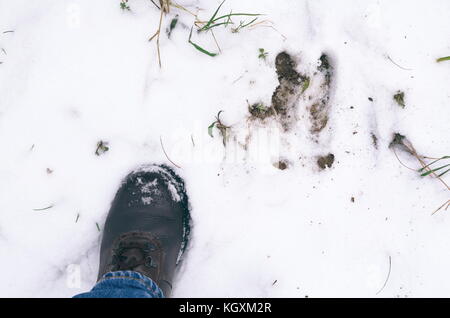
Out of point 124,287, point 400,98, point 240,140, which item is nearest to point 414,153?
point 400,98

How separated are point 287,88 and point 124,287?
99cm

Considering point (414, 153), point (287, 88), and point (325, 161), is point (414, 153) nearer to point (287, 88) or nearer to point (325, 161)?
point (325, 161)

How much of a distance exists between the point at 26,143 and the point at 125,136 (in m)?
0.41

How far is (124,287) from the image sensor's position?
144 cm

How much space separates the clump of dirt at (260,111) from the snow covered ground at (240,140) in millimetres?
33

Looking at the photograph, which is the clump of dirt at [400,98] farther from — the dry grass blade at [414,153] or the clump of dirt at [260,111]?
the clump of dirt at [260,111]

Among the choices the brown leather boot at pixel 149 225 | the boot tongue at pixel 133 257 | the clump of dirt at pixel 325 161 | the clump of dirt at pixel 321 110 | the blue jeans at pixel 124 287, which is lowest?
the blue jeans at pixel 124 287

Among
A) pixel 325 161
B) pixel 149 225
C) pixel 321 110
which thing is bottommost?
pixel 149 225

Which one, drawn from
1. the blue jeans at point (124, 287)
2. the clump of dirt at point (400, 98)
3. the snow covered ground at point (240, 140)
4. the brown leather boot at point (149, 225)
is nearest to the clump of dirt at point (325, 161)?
the snow covered ground at point (240, 140)

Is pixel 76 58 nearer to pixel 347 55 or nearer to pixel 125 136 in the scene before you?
pixel 125 136

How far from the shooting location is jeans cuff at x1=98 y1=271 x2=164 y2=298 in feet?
4.80

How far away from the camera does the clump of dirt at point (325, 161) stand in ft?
5.23

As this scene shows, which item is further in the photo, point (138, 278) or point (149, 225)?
point (149, 225)
